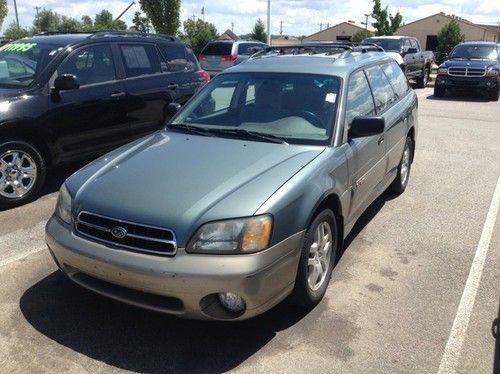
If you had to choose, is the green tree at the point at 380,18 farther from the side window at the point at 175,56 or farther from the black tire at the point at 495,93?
the side window at the point at 175,56

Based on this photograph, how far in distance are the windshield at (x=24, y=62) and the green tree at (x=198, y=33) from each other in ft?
86.7

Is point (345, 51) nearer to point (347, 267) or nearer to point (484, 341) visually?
point (347, 267)

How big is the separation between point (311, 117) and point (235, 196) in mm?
1271

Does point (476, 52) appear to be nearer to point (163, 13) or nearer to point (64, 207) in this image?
point (64, 207)

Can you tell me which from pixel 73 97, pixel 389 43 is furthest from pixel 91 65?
pixel 389 43

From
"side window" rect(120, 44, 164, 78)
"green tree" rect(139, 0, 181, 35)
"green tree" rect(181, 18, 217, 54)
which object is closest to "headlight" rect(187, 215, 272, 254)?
"side window" rect(120, 44, 164, 78)

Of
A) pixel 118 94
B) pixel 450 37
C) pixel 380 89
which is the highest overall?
pixel 380 89

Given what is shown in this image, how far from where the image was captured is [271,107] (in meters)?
4.15

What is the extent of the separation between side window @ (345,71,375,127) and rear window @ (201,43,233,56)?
14.4 meters

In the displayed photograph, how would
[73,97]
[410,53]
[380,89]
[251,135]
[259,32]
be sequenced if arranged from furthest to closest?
[259,32] < [410,53] < [73,97] < [380,89] < [251,135]

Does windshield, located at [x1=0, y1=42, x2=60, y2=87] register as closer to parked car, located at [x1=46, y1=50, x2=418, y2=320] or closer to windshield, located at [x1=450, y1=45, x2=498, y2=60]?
parked car, located at [x1=46, y1=50, x2=418, y2=320]

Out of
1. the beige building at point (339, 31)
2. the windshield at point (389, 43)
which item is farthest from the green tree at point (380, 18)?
the beige building at point (339, 31)

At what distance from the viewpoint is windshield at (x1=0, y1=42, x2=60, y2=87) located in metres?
5.78

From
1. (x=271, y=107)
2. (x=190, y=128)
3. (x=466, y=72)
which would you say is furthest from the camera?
(x=466, y=72)
